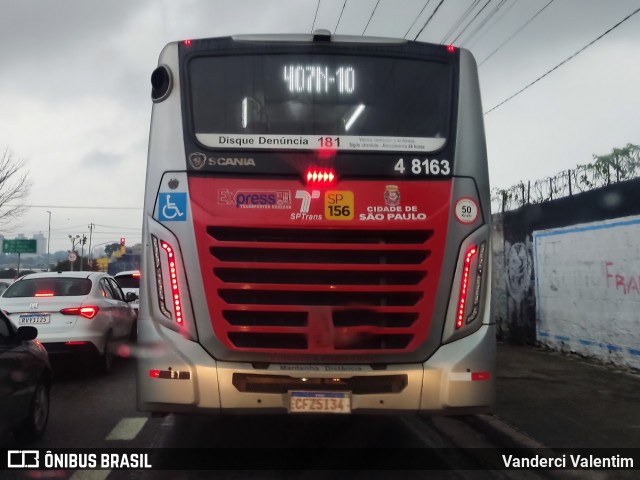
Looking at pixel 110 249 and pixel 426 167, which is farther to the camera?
pixel 110 249

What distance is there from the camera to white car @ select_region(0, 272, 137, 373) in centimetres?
896

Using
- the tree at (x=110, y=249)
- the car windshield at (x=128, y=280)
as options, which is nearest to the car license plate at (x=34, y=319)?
the car windshield at (x=128, y=280)

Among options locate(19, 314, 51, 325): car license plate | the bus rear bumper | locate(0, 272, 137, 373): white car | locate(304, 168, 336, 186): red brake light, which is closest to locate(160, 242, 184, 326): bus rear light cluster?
the bus rear bumper

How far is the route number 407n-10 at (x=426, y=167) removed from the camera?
4676 millimetres

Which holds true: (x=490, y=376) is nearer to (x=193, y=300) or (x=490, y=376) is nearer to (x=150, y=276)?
(x=193, y=300)

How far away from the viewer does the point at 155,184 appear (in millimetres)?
4645

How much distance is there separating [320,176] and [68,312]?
598 cm

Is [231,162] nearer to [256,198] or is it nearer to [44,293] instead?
[256,198]

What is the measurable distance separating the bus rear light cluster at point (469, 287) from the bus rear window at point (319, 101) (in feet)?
2.81

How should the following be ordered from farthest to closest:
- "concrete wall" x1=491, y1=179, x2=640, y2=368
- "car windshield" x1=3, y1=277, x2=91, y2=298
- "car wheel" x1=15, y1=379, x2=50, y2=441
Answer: "car windshield" x1=3, y1=277, x2=91, y2=298
"concrete wall" x1=491, y1=179, x2=640, y2=368
"car wheel" x1=15, y1=379, x2=50, y2=441

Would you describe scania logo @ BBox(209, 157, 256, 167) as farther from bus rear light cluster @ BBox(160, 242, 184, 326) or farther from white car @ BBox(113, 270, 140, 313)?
white car @ BBox(113, 270, 140, 313)

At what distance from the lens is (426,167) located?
4.70 metres

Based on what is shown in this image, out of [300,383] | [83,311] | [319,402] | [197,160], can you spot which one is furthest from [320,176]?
[83,311]

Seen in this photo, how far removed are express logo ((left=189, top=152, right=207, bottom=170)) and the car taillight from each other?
542 cm
